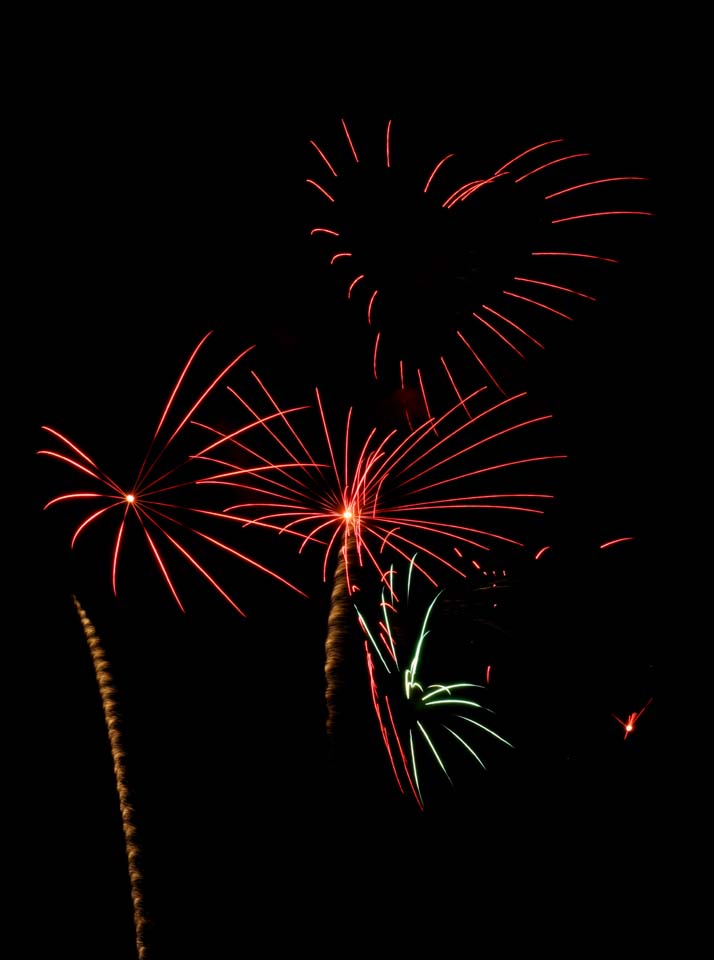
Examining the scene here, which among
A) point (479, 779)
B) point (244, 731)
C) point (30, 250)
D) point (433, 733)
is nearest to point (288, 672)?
point (244, 731)

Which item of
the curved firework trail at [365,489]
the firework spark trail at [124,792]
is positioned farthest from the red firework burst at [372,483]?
the firework spark trail at [124,792]

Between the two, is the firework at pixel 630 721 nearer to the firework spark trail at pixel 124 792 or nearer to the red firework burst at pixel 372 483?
the red firework burst at pixel 372 483

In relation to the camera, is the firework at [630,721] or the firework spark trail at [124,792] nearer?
the firework spark trail at [124,792]

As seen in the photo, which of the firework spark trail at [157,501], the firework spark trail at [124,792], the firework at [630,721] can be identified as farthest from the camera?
the firework at [630,721]

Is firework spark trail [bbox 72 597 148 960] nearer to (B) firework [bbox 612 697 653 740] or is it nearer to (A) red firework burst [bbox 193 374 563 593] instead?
(A) red firework burst [bbox 193 374 563 593]

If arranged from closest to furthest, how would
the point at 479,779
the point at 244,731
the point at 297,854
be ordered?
the point at 297,854
the point at 244,731
the point at 479,779

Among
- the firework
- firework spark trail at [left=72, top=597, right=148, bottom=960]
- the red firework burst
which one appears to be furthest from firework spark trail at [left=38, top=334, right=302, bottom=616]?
the firework

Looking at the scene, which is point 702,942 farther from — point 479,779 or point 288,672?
point 288,672
